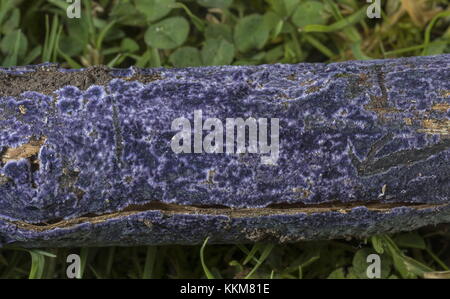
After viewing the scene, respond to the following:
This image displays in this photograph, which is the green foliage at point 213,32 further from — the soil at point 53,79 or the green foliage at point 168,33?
the soil at point 53,79

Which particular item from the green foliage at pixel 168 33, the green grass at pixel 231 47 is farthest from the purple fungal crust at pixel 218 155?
the green foliage at pixel 168 33

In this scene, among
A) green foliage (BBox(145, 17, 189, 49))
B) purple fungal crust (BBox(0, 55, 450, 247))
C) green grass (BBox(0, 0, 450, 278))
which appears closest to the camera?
purple fungal crust (BBox(0, 55, 450, 247))

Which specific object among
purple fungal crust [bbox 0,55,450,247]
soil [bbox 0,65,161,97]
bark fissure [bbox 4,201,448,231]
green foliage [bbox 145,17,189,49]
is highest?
green foliage [bbox 145,17,189,49]

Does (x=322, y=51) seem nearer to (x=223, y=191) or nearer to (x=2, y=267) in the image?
(x=223, y=191)

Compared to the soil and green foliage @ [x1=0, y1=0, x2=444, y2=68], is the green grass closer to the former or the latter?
green foliage @ [x1=0, y1=0, x2=444, y2=68]

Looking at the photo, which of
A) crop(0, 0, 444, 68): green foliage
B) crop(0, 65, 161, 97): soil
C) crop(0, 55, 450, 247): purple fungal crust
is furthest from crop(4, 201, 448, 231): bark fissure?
crop(0, 0, 444, 68): green foliage

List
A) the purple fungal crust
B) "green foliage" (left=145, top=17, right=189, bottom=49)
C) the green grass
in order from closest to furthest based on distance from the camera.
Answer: the purple fungal crust → the green grass → "green foliage" (left=145, top=17, right=189, bottom=49)
